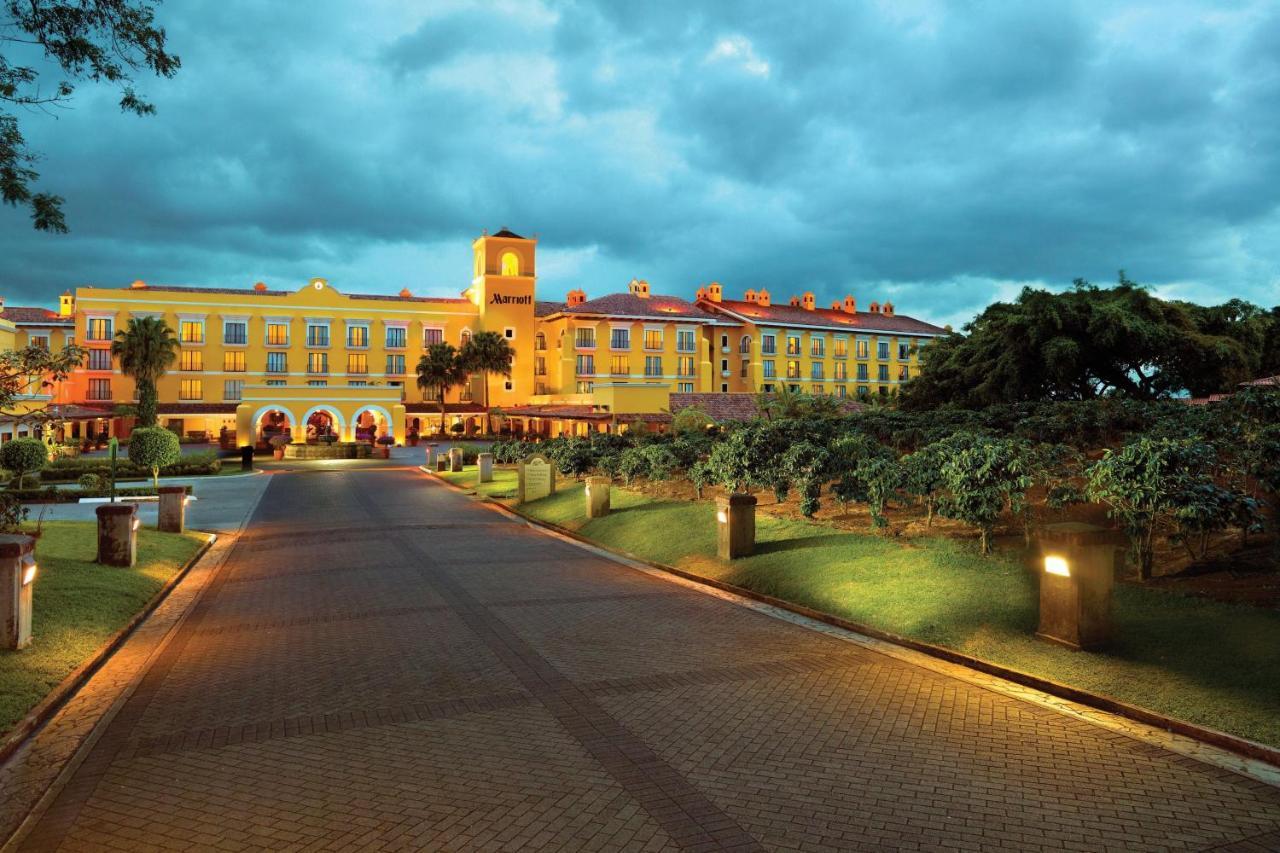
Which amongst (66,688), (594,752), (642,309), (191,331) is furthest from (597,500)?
(191,331)

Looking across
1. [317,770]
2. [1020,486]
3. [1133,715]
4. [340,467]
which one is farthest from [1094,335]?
[340,467]

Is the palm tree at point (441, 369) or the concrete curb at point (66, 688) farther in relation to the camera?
the palm tree at point (441, 369)

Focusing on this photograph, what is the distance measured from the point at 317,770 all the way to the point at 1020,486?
30.0 feet

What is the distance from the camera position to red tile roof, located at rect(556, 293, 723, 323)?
66875 millimetres

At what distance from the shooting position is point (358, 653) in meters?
8.40

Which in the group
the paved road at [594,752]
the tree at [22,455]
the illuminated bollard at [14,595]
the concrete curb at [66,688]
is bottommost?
the paved road at [594,752]

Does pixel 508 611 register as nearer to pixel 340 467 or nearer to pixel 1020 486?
pixel 1020 486

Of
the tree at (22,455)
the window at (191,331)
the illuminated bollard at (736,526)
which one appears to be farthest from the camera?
the window at (191,331)

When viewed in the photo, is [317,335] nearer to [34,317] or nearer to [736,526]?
[34,317]

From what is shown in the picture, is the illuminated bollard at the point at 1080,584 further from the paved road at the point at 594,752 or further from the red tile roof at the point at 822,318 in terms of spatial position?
the red tile roof at the point at 822,318

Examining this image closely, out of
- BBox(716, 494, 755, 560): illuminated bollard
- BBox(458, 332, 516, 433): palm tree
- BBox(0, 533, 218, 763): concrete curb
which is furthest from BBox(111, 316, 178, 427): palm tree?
BBox(716, 494, 755, 560): illuminated bollard

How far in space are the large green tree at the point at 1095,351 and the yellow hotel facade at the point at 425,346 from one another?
26323mm

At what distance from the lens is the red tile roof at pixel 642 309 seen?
66875 millimetres

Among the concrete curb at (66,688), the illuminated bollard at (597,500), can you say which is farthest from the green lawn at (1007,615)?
the concrete curb at (66,688)
